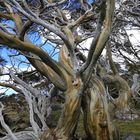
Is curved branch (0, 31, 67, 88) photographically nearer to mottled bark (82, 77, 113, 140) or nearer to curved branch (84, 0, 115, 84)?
curved branch (84, 0, 115, 84)

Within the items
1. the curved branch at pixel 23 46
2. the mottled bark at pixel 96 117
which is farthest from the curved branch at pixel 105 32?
the mottled bark at pixel 96 117

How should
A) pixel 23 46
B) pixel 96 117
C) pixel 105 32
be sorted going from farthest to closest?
pixel 96 117 < pixel 105 32 < pixel 23 46

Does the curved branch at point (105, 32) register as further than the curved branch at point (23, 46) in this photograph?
Yes

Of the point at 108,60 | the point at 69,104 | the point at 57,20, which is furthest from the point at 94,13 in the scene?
the point at 108,60

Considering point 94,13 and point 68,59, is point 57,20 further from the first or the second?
point 68,59

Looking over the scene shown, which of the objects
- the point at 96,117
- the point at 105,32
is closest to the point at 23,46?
the point at 105,32

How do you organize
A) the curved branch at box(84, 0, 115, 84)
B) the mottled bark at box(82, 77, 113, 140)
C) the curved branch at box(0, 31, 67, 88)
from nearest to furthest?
the curved branch at box(0, 31, 67, 88) → the curved branch at box(84, 0, 115, 84) → the mottled bark at box(82, 77, 113, 140)

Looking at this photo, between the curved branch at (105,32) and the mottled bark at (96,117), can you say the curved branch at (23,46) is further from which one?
the mottled bark at (96,117)

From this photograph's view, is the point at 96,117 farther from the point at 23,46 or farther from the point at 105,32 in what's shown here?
the point at 23,46

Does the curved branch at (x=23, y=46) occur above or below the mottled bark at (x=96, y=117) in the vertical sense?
above

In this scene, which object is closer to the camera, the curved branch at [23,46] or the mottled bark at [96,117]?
the curved branch at [23,46]

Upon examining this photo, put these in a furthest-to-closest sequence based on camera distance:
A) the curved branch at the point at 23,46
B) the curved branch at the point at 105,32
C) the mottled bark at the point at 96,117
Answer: the mottled bark at the point at 96,117 → the curved branch at the point at 105,32 → the curved branch at the point at 23,46

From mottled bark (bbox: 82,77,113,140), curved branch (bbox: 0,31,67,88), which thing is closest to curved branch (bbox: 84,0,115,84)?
curved branch (bbox: 0,31,67,88)

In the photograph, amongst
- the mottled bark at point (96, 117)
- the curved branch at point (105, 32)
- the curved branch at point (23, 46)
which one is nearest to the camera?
the curved branch at point (23, 46)
